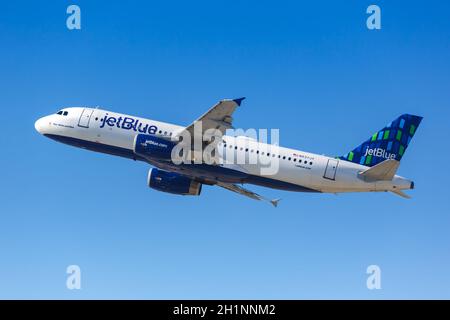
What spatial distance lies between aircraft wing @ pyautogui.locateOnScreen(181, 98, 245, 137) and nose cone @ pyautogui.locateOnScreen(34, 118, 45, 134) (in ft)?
44.6

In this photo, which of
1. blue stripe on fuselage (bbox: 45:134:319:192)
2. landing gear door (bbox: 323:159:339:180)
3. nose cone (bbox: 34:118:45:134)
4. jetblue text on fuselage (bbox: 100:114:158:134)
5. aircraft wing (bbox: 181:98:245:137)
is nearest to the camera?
aircraft wing (bbox: 181:98:245:137)

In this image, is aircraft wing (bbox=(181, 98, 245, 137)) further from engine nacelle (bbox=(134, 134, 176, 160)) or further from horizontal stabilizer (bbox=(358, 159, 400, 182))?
horizontal stabilizer (bbox=(358, 159, 400, 182))

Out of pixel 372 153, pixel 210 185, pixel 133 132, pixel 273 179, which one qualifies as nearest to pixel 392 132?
pixel 372 153

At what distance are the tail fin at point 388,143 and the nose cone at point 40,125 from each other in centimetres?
2448

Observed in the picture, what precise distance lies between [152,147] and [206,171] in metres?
4.58

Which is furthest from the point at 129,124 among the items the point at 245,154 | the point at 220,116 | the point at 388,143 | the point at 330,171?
the point at 388,143

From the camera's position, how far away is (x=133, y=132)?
53.3 meters

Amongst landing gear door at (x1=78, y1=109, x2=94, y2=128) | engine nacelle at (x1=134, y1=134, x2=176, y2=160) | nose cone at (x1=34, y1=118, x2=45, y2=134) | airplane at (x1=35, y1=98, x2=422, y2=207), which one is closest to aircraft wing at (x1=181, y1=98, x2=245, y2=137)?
airplane at (x1=35, y1=98, x2=422, y2=207)

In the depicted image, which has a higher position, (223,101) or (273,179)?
(223,101)

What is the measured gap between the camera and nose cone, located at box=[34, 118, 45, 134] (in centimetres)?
5658

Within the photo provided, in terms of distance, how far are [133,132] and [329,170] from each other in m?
15.4

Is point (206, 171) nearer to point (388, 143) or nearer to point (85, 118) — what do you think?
point (85, 118)

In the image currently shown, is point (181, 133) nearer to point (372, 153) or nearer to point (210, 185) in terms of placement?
point (210, 185)

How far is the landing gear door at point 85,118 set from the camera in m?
54.2
